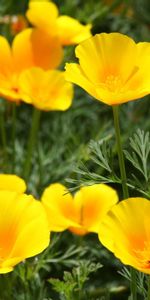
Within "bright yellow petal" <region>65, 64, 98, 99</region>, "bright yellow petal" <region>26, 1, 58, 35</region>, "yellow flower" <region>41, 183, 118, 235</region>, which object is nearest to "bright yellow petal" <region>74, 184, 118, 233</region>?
"yellow flower" <region>41, 183, 118, 235</region>

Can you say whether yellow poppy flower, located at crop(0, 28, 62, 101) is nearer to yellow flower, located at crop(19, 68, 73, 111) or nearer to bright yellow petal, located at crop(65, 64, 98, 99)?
yellow flower, located at crop(19, 68, 73, 111)

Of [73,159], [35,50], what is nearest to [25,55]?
Answer: [35,50]

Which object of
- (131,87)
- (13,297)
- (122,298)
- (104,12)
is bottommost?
(122,298)

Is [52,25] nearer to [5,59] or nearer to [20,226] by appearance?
[5,59]

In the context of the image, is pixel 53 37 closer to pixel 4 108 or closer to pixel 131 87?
pixel 4 108

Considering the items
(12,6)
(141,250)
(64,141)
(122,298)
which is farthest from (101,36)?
(12,6)

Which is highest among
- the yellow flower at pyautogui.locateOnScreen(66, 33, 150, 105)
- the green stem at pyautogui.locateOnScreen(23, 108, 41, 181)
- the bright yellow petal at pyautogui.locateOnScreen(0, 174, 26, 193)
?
the yellow flower at pyautogui.locateOnScreen(66, 33, 150, 105)
